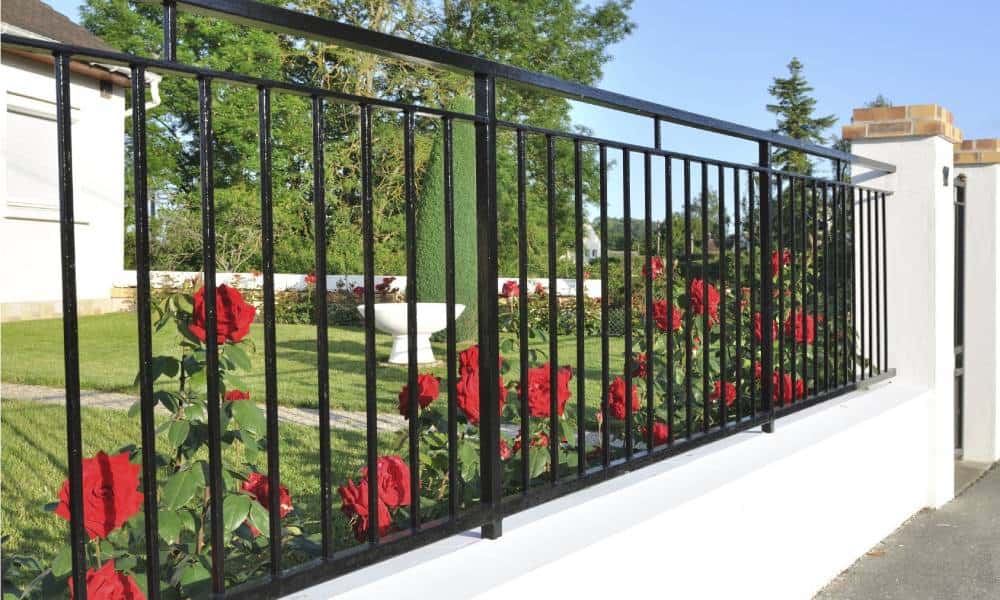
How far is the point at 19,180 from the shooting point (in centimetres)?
1349

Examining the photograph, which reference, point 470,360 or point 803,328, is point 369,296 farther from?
point 803,328

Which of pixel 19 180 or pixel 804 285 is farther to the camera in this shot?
pixel 19 180

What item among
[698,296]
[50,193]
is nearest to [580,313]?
[698,296]

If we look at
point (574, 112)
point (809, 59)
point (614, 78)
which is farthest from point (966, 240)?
point (809, 59)

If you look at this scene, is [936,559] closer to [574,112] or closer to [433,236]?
[433,236]

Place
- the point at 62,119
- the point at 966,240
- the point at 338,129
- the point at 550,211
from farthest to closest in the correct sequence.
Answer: the point at 338,129
the point at 966,240
the point at 550,211
the point at 62,119

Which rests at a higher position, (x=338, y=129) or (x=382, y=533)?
(x=338, y=129)

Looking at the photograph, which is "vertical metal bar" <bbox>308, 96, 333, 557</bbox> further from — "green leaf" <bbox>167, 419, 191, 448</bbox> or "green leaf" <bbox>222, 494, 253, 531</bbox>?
"green leaf" <bbox>167, 419, 191, 448</bbox>

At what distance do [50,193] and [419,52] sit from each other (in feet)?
44.0

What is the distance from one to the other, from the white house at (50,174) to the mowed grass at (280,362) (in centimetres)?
75

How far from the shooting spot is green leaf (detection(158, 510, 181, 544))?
171cm

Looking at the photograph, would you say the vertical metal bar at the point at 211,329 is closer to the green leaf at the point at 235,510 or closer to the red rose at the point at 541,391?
the green leaf at the point at 235,510

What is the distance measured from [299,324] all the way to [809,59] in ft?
87.2

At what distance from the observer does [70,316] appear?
120 cm
